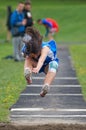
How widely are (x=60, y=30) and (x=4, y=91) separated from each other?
27411 millimetres

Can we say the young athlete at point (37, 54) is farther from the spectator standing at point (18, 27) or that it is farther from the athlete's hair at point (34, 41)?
the spectator standing at point (18, 27)

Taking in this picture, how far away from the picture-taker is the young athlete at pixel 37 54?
35.6ft

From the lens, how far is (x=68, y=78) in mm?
15641

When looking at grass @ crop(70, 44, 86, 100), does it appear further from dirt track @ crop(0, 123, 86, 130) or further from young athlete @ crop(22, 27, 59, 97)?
dirt track @ crop(0, 123, 86, 130)

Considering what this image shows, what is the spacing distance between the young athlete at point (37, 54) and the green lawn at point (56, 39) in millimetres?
879

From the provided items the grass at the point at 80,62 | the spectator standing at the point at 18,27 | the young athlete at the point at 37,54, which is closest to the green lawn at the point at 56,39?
the grass at the point at 80,62

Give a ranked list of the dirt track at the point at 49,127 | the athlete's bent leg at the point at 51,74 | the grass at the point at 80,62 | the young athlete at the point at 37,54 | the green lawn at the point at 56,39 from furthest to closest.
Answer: the grass at the point at 80,62
the green lawn at the point at 56,39
the young athlete at the point at 37,54
the athlete's bent leg at the point at 51,74
the dirt track at the point at 49,127

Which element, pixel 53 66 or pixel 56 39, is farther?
pixel 56 39

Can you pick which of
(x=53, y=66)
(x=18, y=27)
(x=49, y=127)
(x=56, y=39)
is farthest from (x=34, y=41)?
(x=56, y=39)

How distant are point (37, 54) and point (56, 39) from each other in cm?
2485

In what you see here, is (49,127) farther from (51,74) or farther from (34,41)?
(34,41)

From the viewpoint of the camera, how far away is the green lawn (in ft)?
42.5

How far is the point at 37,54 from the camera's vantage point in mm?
10984

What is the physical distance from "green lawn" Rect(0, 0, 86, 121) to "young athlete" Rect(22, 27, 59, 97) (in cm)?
88
